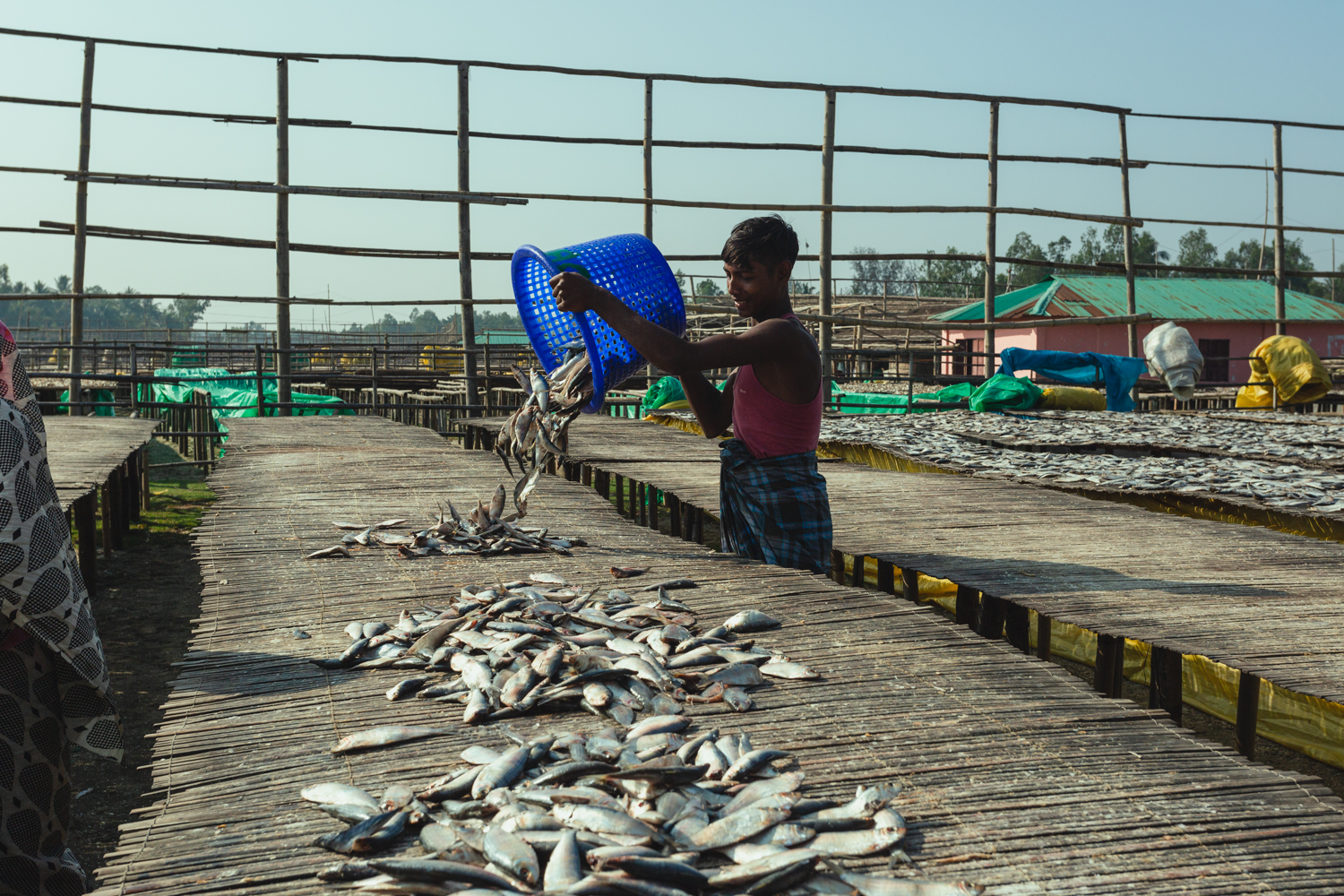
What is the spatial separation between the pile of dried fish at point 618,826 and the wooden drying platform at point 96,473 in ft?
12.9

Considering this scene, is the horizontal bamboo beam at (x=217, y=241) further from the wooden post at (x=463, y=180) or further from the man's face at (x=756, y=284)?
the man's face at (x=756, y=284)

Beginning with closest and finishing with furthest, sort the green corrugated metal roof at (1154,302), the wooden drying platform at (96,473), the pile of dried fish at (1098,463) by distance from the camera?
the pile of dried fish at (1098,463) → the wooden drying platform at (96,473) → the green corrugated metal roof at (1154,302)

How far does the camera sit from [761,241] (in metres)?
3.35

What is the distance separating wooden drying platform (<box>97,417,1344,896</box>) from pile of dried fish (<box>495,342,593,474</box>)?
1.61 feet

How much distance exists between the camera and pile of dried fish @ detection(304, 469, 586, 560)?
162 inches

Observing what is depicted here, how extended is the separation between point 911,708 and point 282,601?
80.4 inches

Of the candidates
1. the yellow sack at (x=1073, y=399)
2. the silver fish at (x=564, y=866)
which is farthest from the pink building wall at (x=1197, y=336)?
the silver fish at (x=564, y=866)

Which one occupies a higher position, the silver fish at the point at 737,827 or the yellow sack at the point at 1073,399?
the yellow sack at the point at 1073,399

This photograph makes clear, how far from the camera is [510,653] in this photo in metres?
2.70

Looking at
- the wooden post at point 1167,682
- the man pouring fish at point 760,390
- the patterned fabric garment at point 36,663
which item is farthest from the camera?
the wooden post at point 1167,682

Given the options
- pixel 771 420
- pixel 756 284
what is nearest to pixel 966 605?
pixel 771 420

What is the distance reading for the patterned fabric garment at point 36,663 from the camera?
2088mm

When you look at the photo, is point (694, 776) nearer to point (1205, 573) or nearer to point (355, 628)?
point (355, 628)

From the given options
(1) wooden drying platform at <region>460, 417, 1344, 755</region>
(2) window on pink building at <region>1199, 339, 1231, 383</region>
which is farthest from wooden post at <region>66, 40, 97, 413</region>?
(2) window on pink building at <region>1199, 339, 1231, 383</region>
